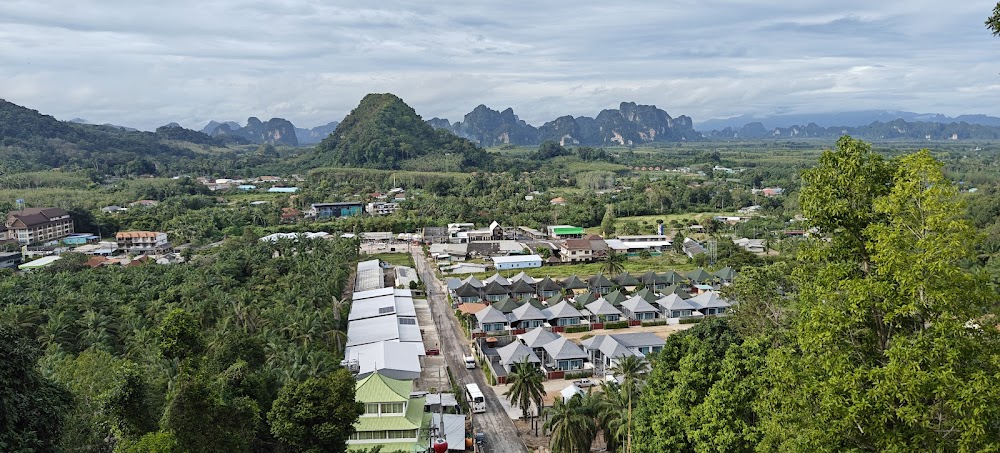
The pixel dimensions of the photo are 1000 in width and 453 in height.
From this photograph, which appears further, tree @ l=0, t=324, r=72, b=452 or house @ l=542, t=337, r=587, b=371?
house @ l=542, t=337, r=587, b=371

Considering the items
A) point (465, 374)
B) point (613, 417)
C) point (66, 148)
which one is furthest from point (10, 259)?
point (66, 148)

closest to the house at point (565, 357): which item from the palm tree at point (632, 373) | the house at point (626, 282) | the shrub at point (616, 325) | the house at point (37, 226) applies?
the palm tree at point (632, 373)

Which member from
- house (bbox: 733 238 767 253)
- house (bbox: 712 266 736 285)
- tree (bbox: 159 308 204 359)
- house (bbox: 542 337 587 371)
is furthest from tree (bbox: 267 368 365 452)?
house (bbox: 733 238 767 253)

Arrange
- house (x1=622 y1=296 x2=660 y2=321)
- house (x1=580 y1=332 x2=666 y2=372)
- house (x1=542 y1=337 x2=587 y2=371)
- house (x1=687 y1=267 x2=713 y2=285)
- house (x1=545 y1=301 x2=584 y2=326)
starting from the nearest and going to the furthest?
house (x1=580 y1=332 x2=666 y2=372), house (x1=542 y1=337 x2=587 y2=371), house (x1=545 y1=301 x2=584 y2=326), house (x1=622 y1=296 x2=660 y2=321), house (x1=687 y1=267 x2=713 y2=285)

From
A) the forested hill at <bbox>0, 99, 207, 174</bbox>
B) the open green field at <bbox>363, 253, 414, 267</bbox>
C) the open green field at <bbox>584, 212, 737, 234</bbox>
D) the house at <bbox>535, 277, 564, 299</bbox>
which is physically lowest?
the open green field at <bbox>363, 253, 414, 267</bbox>

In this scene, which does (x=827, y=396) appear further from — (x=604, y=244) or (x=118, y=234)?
(x=118, y=234)

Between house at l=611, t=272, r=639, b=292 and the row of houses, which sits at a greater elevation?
the row of houses

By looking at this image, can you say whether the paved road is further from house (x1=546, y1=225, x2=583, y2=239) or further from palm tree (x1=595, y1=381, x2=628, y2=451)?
house (x1=546, y1=225, x2=583, y2=239)

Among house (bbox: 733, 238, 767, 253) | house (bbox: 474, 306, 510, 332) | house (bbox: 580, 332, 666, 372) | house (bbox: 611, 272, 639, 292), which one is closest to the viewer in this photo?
house (bbox: 580, 332, 666, 372)
